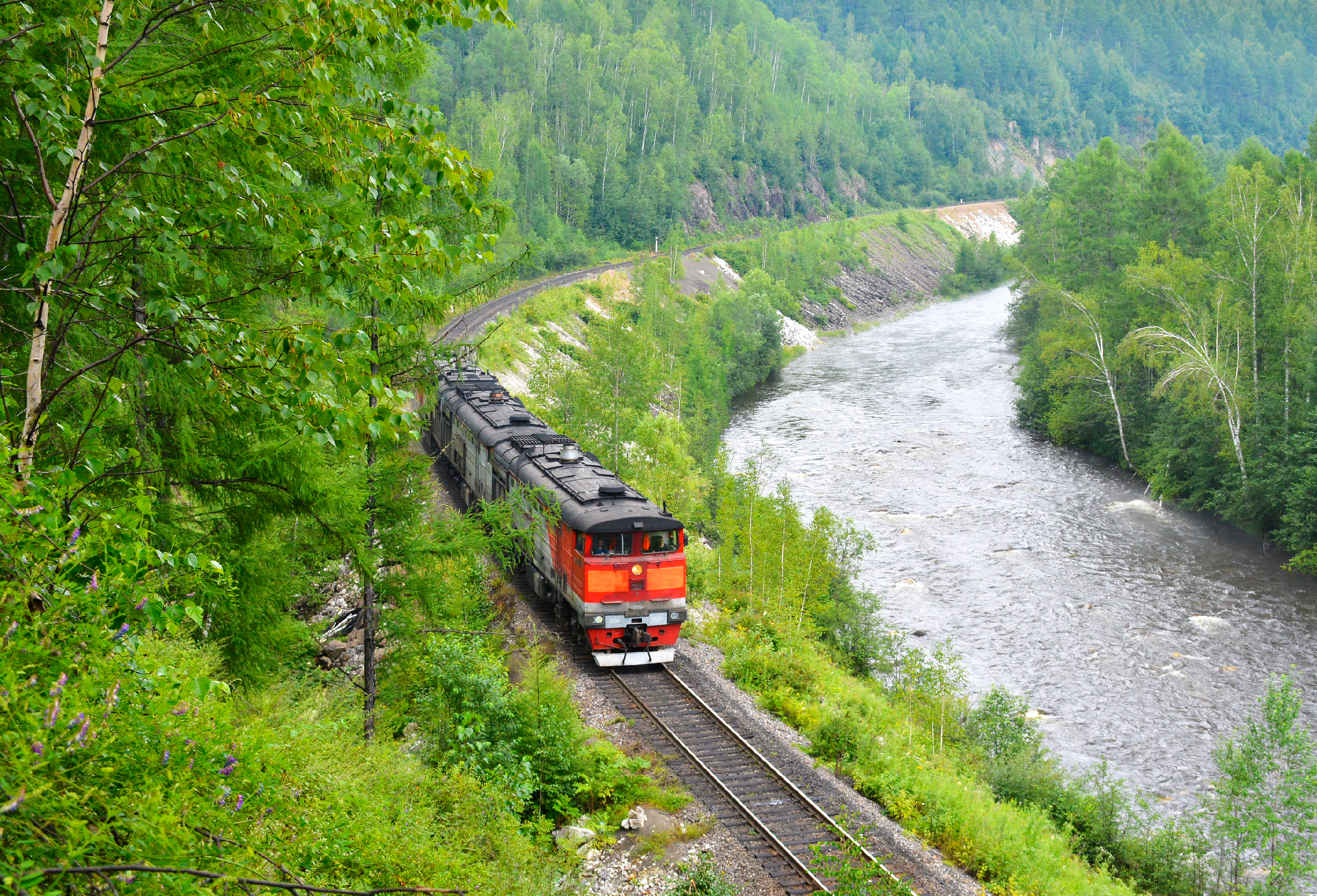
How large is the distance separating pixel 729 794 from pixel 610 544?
594cm

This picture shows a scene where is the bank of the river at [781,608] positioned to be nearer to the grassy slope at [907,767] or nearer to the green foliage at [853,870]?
the grassy slope at [907,767]

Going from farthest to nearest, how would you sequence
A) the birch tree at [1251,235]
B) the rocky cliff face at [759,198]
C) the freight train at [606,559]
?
the rocky cliff face at [759,198]
the birch tree at [1251,235]
the freight train at [606,559]

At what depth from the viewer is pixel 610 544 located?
18828 millimetres

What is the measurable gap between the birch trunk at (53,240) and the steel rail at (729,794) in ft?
31.6

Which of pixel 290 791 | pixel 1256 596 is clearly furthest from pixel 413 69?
pixel 1256 596

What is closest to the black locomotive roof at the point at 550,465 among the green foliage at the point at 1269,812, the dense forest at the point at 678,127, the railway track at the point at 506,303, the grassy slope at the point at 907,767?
the railway track at the point at 506,303

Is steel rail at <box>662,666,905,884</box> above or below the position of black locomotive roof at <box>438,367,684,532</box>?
below

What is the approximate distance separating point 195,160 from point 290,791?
176 inches

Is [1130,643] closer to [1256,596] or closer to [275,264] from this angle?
[1256,596]

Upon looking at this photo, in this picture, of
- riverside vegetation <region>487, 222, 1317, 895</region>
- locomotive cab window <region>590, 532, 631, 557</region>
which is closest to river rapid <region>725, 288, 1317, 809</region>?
riverside vegetation <region>487, 222, 1317, 895</region>

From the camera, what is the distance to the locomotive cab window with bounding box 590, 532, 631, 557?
736 inches

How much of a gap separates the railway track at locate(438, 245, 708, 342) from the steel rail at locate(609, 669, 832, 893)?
1559 centimetres

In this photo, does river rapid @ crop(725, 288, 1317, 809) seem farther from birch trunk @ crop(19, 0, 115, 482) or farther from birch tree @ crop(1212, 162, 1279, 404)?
birch trunk @ crop(19, 0, 115, 482)

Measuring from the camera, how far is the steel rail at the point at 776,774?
12562 millimetres
